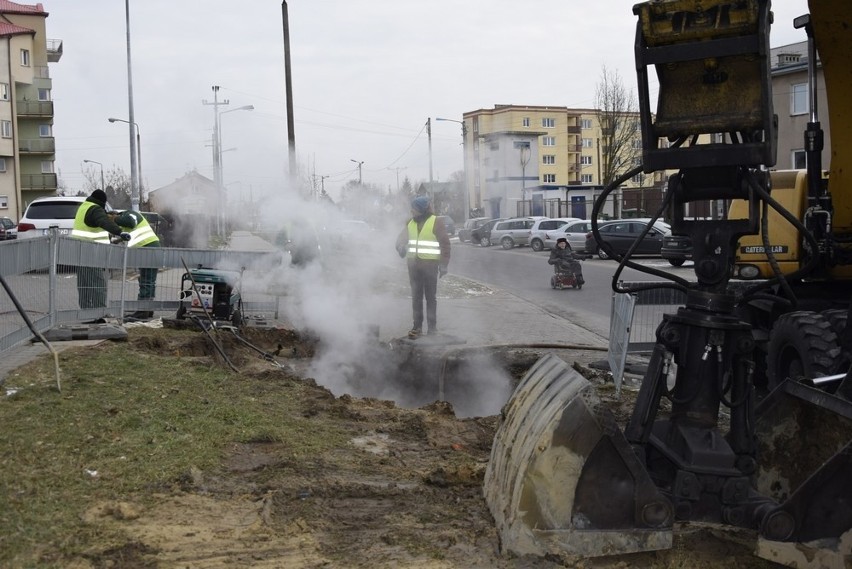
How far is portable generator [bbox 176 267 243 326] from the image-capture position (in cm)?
1141

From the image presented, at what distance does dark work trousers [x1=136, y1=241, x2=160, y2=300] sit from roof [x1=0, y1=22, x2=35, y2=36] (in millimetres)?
58831

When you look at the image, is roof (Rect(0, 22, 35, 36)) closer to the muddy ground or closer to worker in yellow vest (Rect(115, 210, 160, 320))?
worker in yellow vest (Rect(115, 210, 160, 320))

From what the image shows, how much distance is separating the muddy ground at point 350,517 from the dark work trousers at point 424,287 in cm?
525

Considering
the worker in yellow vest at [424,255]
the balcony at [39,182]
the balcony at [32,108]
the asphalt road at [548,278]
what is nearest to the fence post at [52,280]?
the worker in yellow vest at [424,255]

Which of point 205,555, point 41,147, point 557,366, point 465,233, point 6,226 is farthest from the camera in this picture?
point 41,147

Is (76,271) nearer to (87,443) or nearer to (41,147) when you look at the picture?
(87,443)

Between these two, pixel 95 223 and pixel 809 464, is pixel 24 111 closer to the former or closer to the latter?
pixel 95 223

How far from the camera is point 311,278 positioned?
14023 millimetres

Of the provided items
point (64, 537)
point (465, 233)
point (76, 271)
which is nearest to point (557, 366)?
point (64, 537)

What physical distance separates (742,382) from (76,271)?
9.05 metres

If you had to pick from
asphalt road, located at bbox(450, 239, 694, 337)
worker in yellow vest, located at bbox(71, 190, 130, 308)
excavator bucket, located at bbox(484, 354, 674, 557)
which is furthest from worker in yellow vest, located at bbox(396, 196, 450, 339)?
excavator bucket, located at bbox(484, 354, 674, 557)

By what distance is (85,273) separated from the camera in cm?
→ 1105

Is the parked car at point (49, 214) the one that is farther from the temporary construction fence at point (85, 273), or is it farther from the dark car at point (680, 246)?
the dark car at point (680, 246)

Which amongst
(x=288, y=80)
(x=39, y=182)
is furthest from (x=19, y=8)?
(x=288, y=80)
